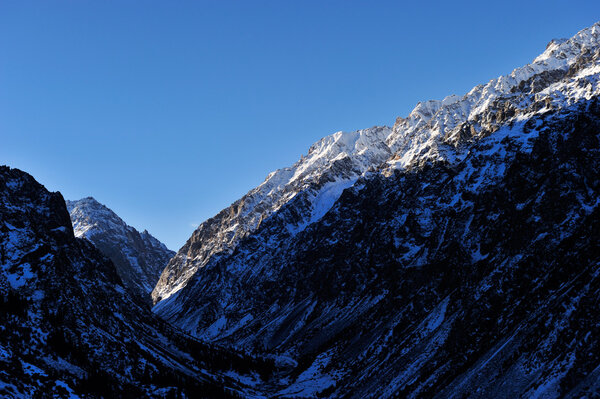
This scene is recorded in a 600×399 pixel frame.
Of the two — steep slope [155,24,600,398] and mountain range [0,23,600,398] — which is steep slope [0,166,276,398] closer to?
mountain range [0,23,600,398]

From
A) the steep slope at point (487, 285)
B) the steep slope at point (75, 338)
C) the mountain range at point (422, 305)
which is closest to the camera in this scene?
the steep slope at point (487, 285)

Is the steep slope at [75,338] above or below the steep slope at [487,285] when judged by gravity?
above

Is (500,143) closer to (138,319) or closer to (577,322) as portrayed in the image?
(577,322)

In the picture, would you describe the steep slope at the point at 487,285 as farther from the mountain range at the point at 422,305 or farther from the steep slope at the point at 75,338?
the steep slope at the point at 75,338

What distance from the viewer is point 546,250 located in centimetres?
10575

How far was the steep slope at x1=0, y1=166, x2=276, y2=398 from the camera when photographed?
79.2m

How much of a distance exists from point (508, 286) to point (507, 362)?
33568 mm

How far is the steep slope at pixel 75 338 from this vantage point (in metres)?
79.2

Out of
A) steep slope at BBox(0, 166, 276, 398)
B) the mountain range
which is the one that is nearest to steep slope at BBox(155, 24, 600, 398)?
the mountain range

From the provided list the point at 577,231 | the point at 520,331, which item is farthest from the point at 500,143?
the point at 520,331

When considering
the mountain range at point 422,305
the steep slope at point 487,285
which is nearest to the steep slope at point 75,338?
the mountain range at point 422,305

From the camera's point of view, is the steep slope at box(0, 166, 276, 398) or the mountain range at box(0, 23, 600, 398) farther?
the steep slope at box(0, 166, 276, 398)

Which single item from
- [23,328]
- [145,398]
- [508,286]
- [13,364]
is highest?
[23,328]

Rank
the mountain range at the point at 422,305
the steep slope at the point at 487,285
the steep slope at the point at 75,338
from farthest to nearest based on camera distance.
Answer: the steep slope at the point at 75,338
the mountain range at the point at 422,305
the steep slope at the point at 487,285
